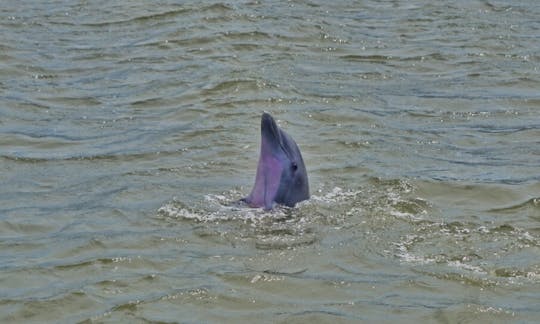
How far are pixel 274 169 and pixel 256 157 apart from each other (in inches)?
84.3

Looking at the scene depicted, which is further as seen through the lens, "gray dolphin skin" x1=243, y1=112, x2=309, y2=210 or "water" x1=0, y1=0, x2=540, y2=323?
"gray dolphin skin" x1=243, y1=112, x2=309, y2=210

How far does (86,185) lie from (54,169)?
693 millimetres

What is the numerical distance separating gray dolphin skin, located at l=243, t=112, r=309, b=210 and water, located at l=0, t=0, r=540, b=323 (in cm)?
12

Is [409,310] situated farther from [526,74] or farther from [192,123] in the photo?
[526,74]

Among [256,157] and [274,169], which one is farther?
[256,157]

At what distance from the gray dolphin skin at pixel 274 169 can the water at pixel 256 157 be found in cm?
12

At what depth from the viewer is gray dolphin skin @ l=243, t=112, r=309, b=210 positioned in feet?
28.6

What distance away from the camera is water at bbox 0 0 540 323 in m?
7.28

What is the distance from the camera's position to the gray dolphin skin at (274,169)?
28.6 ft

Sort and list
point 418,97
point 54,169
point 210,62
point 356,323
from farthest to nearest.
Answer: point 210,62
point 418,97
point 54,169
point 356,323

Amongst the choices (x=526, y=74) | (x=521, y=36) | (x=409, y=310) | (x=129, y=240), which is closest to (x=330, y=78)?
(x=526, y=74)

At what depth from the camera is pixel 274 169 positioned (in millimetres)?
8758

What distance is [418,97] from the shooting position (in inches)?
518

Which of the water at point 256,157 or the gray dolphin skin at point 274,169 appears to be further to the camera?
the gray dolphin skin at point 274,169
